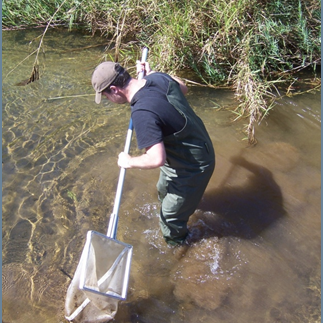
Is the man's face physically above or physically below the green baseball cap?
below

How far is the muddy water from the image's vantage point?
2869 millimetres

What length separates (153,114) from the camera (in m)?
2.27

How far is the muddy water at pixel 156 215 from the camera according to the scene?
2869mm

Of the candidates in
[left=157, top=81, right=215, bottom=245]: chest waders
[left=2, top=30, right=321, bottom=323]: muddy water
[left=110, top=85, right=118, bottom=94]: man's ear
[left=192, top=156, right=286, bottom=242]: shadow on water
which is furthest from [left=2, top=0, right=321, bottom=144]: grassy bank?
[left=110, top=85, right=118, bottom=94]: man's ear

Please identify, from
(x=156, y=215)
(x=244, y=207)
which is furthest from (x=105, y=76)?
(x=244, y=207)

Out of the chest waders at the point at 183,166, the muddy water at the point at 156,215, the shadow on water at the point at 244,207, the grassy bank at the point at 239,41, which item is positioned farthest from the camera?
the grassy bank at the point at 239,41

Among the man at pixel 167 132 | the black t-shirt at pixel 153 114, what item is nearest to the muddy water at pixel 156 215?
the man at pixel 167 132

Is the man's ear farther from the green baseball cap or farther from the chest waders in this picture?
the chest waders

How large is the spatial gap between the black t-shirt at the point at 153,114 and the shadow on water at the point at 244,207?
1.36 metres

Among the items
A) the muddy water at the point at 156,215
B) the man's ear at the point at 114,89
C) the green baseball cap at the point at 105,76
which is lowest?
the muddy water at the point at 156,215

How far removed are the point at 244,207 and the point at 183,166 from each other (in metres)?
1.20

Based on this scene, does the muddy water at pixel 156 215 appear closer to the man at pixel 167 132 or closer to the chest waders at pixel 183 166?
the chest waders at pixel 183 166

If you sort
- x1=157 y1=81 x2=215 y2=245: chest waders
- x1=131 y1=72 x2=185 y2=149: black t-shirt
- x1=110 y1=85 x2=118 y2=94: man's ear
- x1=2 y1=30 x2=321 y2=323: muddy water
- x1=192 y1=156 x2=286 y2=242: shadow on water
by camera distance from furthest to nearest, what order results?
x1=192 y1=156 x2=286 y2=242: shadow on water → x1=2 y1=30 x2=321 y2=323: muddy water → x1=157 y1=81 x2=215 y2=245: chest waders → x1=110 y1=85 x2=118 y2=94: man's ear → x1=131 y1=72 x2=185 y2=149: black t-shirt

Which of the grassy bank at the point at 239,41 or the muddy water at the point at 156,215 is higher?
the grassy bank at the point at 239,41
